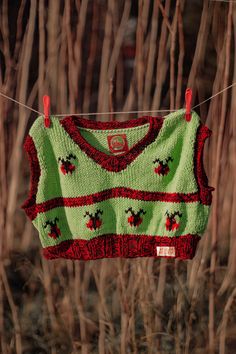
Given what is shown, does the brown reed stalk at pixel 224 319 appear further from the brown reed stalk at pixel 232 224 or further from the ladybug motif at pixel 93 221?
the ladybug motif at pixel 93 221

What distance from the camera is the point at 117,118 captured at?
1.42 metres

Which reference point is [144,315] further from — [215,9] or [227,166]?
[215,9]

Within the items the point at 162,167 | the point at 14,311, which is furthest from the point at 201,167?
the point at 14,311

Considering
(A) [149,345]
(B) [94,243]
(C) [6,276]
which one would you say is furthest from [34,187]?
(A) [149,345]

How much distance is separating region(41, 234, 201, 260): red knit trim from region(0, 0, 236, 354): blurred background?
0.24m

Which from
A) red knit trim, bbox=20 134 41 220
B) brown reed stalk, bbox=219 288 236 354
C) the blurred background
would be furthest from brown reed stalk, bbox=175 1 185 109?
brown reed stalk, bbox=219 288 236 354

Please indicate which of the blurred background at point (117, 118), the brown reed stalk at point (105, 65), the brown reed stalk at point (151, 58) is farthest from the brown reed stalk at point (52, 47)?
the brown reed stalk at point (151, 58)

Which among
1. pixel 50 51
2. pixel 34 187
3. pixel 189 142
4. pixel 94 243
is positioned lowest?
pixel 94 243

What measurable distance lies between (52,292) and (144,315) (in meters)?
0.28

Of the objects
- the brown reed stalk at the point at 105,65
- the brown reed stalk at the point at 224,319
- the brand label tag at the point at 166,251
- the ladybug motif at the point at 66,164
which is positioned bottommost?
the brown reed stalk at the point at 224,319

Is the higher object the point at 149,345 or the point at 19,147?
the point at 19,147

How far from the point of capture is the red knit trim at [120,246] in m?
1.26

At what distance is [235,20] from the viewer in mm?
1402

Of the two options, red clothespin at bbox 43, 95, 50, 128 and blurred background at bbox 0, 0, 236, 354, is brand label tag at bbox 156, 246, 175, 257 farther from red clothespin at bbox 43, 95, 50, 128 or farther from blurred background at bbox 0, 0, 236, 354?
red clothespin at bbox 43, 95, 50, 128
